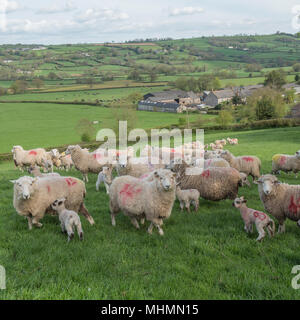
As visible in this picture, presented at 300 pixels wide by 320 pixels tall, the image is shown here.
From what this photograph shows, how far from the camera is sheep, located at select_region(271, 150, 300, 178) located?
14164mm

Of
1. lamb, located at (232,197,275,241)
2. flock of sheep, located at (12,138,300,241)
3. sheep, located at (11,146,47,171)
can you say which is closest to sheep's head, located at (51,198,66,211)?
flock of sheep, located at (12,138,300,241)

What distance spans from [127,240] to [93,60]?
153 metres

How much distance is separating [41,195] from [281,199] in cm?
571

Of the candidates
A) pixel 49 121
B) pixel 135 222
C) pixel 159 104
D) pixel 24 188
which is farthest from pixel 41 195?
pixel 159 104

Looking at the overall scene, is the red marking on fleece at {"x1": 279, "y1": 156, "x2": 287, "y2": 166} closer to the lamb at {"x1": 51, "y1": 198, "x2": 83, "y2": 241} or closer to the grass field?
the grass field

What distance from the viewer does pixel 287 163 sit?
1437 cm

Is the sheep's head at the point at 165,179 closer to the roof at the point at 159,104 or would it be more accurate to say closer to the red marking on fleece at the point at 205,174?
the red marking on fleece at the point at 205,174

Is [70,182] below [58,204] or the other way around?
the other way around

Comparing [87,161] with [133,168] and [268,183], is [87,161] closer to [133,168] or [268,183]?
[133,168]

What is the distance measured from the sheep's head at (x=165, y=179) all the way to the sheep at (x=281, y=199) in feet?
7.01

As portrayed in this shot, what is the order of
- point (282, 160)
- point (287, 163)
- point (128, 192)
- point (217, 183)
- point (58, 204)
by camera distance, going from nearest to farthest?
point (58, 204) → point (128, 192) → point (217, 183) → point (287, 163) → point (282, 160)

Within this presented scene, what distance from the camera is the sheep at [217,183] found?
9102mm
